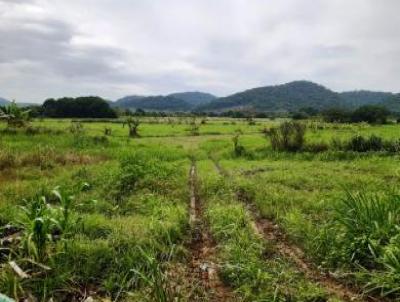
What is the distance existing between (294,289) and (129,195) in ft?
23.9

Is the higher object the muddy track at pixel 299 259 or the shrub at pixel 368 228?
the shrub at pixel 368 228

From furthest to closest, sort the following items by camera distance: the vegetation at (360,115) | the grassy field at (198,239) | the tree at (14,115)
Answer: the vegetation at (360,115) → the tree at (14,115) → the grassy field at (198,239)

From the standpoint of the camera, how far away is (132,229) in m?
8.71

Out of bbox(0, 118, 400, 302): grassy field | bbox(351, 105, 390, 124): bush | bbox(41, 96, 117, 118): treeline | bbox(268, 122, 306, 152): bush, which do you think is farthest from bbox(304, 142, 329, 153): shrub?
bbox(41, 96, 117, 118): treeline

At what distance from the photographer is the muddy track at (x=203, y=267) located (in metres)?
6.38

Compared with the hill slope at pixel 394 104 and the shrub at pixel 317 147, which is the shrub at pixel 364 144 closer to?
the shrub at pixel 317 147

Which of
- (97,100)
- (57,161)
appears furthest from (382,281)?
(97,100)

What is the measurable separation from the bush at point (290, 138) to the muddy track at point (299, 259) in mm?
14716

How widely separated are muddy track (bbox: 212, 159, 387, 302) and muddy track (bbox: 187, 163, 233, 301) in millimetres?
1151

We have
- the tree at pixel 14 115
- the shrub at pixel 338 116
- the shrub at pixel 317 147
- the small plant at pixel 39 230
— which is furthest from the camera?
the shrub at pixel 338 116

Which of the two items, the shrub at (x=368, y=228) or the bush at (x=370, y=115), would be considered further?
the bush at (x=370, y=115)

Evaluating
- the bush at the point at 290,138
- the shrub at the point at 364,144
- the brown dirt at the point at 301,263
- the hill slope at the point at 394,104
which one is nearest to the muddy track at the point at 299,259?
the brown dirt at the point at 301,263

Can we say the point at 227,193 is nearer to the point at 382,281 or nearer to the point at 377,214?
the point at 377,214

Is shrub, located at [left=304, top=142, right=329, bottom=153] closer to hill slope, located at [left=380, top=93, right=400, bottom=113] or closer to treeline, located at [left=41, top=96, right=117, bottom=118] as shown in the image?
treeline, located at [left=41, top=96, right=117, bottom=118]
